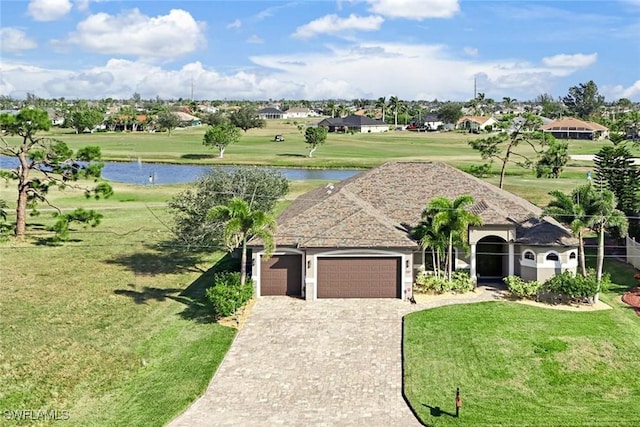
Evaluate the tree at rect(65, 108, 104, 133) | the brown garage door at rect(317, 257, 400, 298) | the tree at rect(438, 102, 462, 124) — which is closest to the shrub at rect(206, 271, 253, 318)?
the brown garage door at rect(317, 257, 400, 298)

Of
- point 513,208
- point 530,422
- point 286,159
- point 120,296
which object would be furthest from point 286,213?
point 286,159

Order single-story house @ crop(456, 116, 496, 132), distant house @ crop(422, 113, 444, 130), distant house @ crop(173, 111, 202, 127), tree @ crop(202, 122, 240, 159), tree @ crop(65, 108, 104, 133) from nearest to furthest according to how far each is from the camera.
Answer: tree @ crop(202, 122, 240, 159), tree @ crop(65, 108, 104, 133), single-story house @ crop(456, 116, 496, 132), distant house @ crop(422, 113, 444, 130), distant house @ crop(173, 111, 202, 127)

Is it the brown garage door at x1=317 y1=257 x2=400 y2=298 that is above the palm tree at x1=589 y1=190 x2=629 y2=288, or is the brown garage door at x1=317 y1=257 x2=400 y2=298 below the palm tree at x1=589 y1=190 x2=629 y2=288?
below

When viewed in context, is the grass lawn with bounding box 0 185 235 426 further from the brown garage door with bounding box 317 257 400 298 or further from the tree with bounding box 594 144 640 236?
the tree with bounding box 594 144 640 236

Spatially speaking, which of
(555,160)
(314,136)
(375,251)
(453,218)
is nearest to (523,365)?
(453,218)

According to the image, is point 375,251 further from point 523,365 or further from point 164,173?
point 164,173

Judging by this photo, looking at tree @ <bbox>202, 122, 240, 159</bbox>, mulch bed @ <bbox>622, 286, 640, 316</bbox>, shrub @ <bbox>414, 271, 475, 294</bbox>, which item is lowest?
mulch bed @ <bbox>622, 286, 640, 316</bbox>

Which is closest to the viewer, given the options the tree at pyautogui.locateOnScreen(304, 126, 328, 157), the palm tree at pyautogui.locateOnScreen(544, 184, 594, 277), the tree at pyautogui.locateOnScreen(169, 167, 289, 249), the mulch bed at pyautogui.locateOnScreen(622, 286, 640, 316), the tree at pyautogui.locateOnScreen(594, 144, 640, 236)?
the palm tree at pyautogui.locateOnScreen(544, 184, 594, 277)
